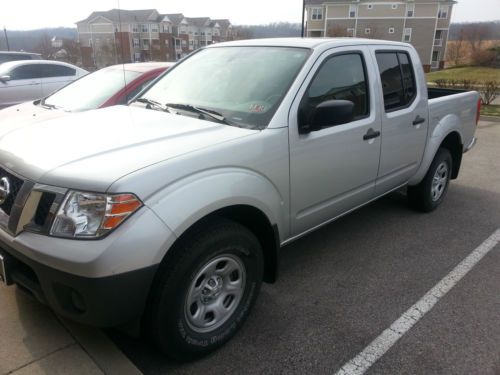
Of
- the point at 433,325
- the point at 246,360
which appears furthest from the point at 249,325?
the point at 433,325

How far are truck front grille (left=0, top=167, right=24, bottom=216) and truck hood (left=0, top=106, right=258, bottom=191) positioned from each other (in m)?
0.05

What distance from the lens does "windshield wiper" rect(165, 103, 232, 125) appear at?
288 cm

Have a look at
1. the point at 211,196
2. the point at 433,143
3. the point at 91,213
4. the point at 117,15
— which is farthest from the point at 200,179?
the point at 433,143

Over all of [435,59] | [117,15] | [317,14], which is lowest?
[435,59]

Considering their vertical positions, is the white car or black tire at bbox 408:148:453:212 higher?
the white car

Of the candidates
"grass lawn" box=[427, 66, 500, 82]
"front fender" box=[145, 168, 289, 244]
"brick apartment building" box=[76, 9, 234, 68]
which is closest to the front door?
"front fender" box=[145, 168, 289, 244]

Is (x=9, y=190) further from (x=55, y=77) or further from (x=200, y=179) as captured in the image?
(x=55, y=77)

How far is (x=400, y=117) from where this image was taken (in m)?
3.90

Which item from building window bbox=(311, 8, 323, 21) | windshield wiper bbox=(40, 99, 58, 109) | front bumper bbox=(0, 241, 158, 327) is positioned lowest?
front bumper bbox=(0, 241, 158, 327)

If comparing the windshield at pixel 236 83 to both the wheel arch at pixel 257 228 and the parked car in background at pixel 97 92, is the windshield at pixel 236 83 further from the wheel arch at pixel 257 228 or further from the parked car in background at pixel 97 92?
the parked car in background at pixel 97 92

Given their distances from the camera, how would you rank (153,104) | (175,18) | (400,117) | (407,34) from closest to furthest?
1. (153,104)
2. (400,117)
3. (407,34)
4. (175,18)

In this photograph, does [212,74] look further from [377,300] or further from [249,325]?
[377,300]

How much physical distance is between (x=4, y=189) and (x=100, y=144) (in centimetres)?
55

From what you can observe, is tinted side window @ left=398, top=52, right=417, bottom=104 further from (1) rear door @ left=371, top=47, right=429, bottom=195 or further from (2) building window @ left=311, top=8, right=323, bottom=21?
(2) building window @ left=311, top=8, right=323, bottom=21
